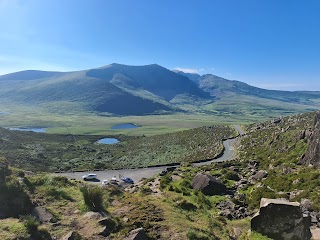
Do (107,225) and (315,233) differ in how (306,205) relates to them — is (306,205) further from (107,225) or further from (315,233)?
(107,225)

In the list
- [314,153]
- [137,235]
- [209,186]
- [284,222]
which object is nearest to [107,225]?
[137,235]

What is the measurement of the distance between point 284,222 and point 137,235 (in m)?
7.89

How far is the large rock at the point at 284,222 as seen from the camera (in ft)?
51.8

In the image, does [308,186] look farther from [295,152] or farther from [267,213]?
[295,152]

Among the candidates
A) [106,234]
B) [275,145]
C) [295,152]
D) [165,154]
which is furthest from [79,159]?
[106,234]

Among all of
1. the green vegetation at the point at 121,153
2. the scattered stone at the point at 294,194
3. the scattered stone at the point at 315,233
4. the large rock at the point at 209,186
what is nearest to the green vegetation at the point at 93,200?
the scattered stone at the point at 315,233

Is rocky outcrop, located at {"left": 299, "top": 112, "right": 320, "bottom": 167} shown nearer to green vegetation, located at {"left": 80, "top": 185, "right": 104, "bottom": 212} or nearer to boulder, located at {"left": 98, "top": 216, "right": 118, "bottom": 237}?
green vegetation, located at {"left": 80, "top": 185, "right": 104, "bottom": 212}

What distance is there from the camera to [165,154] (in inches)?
3932

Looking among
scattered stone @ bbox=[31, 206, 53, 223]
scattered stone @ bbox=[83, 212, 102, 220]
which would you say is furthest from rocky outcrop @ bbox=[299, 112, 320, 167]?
scattered stone @ bbox=[31, 206, 53, 223]

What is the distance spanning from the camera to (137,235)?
15.1m

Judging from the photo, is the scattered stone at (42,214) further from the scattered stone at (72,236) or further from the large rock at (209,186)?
the large rock at (209,186)

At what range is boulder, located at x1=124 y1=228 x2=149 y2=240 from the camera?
592 inches

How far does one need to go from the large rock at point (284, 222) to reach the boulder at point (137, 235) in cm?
654

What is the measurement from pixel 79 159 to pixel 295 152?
77.8 metres
